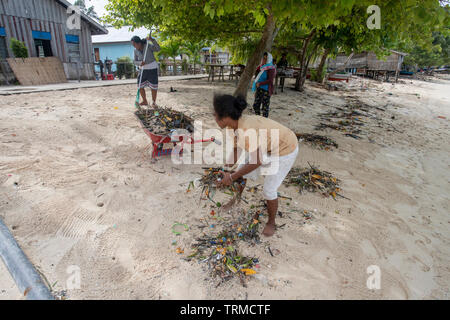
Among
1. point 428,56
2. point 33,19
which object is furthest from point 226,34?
point 428,56

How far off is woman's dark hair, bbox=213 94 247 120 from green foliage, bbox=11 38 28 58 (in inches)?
491

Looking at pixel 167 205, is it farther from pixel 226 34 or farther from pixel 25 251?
pixel 226 34

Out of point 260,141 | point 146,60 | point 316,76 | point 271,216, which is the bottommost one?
point 271,216

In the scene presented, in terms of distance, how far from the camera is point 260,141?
2373 millimetres

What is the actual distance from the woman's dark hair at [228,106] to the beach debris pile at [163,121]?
2.07m

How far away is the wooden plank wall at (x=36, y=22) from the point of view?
1096 cm

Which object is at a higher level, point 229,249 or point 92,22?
point 92,22

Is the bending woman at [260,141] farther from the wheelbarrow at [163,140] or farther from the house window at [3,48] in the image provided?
the house window at [3,48]

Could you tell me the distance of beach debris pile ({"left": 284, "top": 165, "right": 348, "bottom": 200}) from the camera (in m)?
3.81

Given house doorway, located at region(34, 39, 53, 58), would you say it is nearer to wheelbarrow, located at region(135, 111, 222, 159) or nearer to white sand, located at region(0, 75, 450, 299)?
white sand, located at region(0, 75, 450, 299)

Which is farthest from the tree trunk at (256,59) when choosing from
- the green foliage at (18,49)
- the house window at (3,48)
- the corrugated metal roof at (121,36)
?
the corrugated metal roof at (121,36)

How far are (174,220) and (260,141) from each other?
1.43 meters

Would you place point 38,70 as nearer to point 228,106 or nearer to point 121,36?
point 228,106

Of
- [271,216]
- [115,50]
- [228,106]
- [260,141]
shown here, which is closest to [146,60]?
[228,106]
